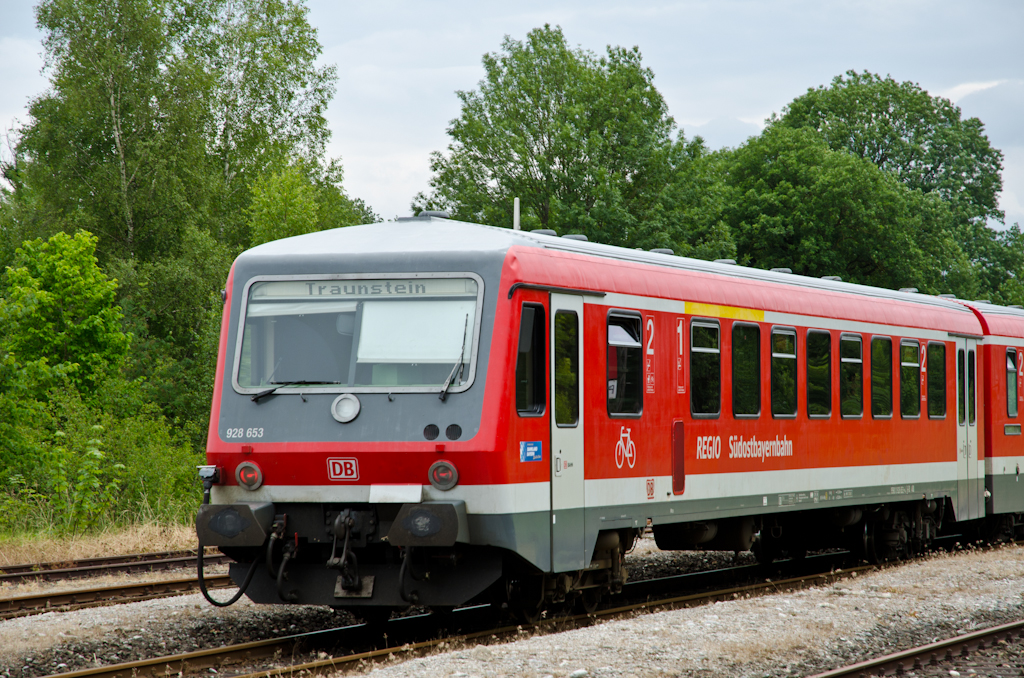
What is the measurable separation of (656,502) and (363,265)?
3.42 meters

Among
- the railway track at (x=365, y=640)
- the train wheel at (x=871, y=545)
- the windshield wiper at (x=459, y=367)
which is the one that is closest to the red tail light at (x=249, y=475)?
the railway track at (x=365, y=640)

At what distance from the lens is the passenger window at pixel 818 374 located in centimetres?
1271

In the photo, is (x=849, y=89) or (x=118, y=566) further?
(x=849, y=89)

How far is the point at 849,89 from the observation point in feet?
170

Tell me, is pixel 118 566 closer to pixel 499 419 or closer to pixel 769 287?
pixel 499 419

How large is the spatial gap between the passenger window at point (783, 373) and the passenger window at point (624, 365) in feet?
8.22

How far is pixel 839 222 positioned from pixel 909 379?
2968cm

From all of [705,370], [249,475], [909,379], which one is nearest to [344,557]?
[249,475]

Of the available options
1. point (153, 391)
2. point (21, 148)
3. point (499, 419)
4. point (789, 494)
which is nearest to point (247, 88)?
point (21, 148)

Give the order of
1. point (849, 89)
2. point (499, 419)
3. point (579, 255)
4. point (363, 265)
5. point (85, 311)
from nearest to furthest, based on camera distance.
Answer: point (499, 419), point (363, 265), point (579, 255), point (85, 311), point (849, 89)

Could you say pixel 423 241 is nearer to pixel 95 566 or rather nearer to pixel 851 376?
pixel 851 376

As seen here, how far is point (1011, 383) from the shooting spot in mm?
16891

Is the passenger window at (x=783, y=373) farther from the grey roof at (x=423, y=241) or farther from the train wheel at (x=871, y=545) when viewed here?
the train wheel at (x=871, y=545)

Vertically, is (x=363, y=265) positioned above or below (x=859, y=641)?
above
